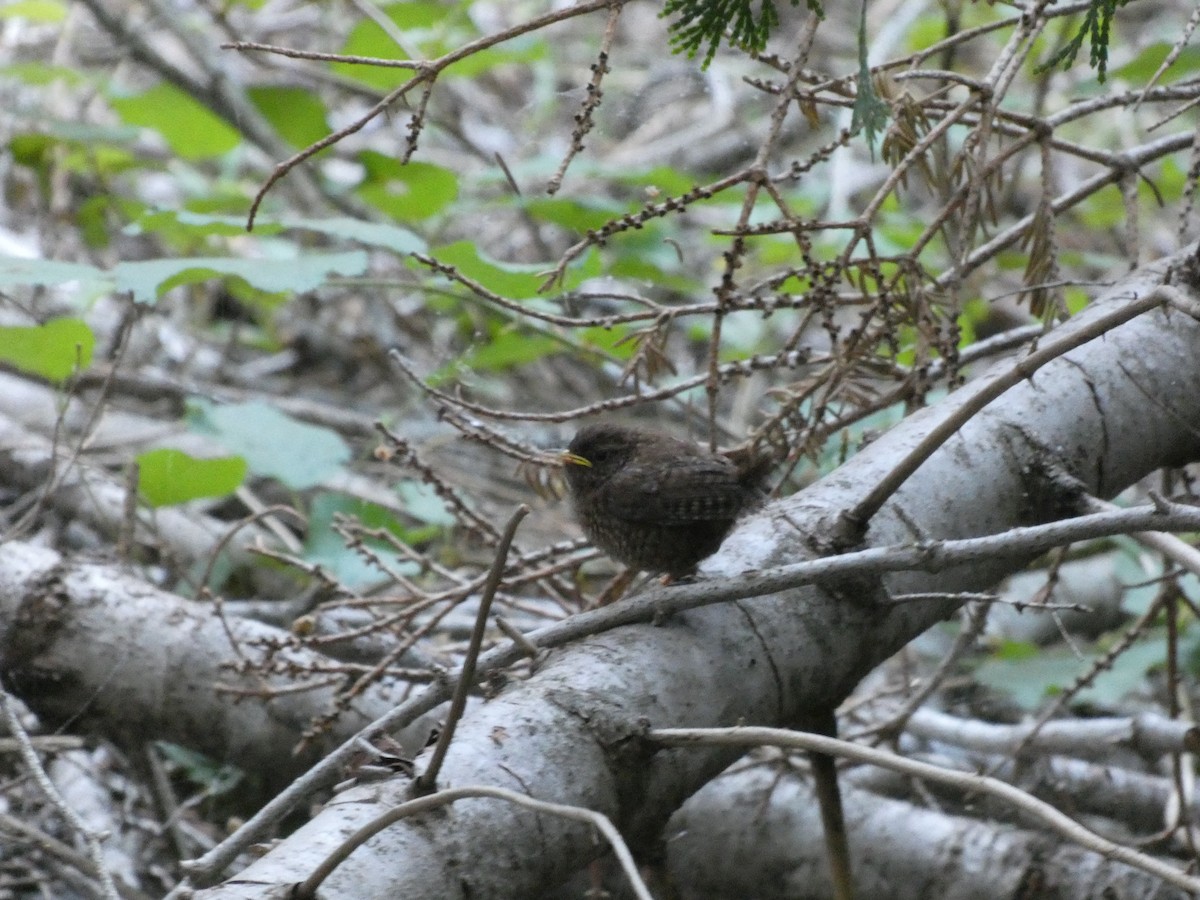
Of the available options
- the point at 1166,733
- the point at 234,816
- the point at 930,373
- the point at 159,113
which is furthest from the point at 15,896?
the point at 159,113

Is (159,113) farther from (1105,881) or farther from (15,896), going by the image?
(1105,881)

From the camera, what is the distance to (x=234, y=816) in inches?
138

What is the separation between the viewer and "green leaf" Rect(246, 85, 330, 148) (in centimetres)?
580

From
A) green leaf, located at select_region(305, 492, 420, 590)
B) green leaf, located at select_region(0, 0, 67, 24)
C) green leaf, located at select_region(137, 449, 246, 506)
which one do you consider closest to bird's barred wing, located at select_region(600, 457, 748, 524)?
green leaf, located at select_region(305, 492, 420, 590)

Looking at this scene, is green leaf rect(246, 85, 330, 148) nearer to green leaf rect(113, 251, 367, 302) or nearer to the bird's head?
green leaf rect(113, 251, 367, 302)

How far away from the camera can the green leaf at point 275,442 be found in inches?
150

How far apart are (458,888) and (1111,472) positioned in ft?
5.07

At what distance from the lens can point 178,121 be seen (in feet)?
18.3

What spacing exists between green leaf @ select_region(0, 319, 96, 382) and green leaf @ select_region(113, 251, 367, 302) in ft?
0.78

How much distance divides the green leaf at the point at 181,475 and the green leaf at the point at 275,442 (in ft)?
0.52

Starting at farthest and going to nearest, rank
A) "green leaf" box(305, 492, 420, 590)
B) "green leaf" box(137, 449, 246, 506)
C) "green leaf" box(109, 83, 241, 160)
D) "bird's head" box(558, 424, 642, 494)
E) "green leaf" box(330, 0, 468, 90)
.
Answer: "green leaf" box(109, 83, 241, 160), "green leaf" box(330, 0, 468, 90), "green leaf" box(305, 492, 420, 590), "green leaf" box(137, 449, 246, 506), "bird's head" box(558, 424, 642, 494)

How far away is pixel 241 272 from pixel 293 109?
287cm

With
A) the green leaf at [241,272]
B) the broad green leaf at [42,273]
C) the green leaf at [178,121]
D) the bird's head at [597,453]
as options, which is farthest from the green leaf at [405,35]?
the bird's head at [597,453]

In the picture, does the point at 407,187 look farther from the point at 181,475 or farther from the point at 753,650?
the point at 753,650
